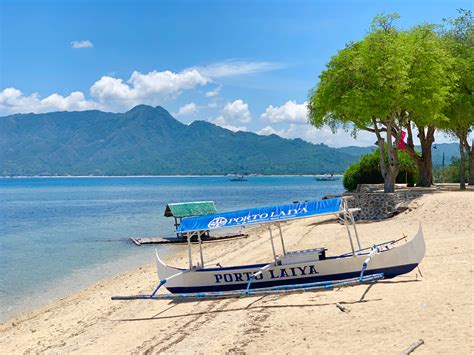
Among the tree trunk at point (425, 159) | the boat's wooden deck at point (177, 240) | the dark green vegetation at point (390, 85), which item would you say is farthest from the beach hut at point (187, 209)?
the tree trunk at point (425, 159)

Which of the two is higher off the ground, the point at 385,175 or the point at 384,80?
the point at 384,80

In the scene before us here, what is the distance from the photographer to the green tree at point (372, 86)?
32.1 meters

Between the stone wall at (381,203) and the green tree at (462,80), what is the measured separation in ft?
32.5

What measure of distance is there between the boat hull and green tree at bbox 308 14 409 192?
17490mm

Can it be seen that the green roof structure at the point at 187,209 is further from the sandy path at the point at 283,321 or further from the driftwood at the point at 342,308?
the driftwood at the point at 342,308

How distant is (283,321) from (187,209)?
25.4 metres

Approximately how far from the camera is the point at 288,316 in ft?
44.9

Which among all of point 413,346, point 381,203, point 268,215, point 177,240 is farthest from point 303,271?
point 177,240

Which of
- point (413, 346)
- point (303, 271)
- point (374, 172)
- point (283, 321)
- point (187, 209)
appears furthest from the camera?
point (374, 172)

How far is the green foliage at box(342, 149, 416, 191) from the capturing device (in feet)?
156

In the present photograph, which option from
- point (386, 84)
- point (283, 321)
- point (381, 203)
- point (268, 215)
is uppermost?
point (386, 84)

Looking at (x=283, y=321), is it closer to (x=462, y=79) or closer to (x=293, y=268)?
(x=293, y=268)

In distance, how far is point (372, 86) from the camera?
32.9 m

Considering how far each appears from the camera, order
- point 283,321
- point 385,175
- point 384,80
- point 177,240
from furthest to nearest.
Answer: point 177,240, point 385,175, point 384,80, point 283,321
